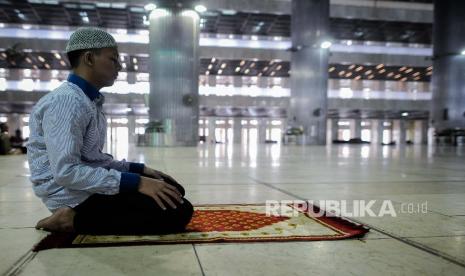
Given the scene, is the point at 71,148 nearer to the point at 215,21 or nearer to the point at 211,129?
the point at 215,21

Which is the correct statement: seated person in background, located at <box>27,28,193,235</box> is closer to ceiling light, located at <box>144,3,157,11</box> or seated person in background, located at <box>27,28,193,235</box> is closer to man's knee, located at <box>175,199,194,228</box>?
man's knee, located at <box>175,199,194,228</box>

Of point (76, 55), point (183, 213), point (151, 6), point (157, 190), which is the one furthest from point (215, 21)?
point (157, 190)

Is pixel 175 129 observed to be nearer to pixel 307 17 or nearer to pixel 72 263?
pixel 307 17

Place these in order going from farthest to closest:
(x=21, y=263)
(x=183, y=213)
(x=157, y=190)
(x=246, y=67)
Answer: (x=246, y=67), (x=183, y=213), (x=157, y=190), (x=21, y=263)

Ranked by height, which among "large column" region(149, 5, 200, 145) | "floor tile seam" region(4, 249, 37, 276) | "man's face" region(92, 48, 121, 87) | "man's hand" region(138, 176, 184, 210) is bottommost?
"floor tile seam" region(4, 249, 37, 276)

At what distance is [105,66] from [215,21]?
35.6m

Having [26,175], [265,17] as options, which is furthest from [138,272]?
[265,17]

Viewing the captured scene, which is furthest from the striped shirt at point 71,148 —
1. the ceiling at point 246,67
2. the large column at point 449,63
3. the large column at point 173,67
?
the ceiling at point 246,67

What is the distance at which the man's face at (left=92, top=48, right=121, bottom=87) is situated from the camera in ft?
7.96

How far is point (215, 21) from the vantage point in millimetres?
36562

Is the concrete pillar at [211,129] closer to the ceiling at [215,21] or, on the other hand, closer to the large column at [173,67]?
the ceiling at [215,21]

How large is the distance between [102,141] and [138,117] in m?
45.4

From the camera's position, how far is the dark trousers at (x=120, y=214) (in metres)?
2.48

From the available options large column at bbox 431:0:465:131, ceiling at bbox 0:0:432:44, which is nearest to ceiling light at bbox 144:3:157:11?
ceiling at bbox 0:0:432:44
